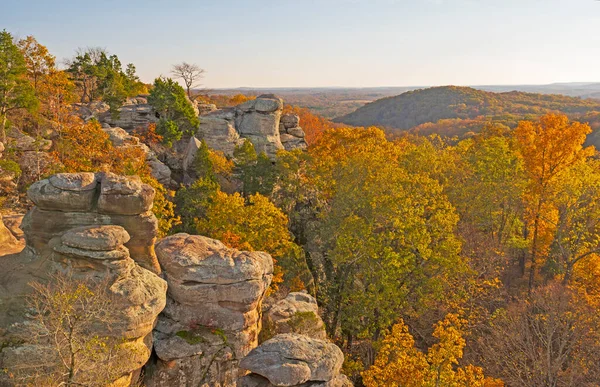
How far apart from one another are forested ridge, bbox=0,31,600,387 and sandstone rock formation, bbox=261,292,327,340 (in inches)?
8.5

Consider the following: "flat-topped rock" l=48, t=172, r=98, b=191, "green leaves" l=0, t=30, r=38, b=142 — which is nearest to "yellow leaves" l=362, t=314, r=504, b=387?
"flat-topped rock" l=48, t=172, r=98, b=191

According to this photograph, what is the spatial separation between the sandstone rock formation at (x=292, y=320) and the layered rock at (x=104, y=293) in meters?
→ 8.45

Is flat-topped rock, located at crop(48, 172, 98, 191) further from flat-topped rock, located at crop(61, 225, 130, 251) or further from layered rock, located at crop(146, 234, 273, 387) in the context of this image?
layered rock, located at crop(146, 234, 273, 387)

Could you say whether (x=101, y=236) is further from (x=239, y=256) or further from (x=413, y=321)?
(x=413, y=321)

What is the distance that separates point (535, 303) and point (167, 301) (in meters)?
25.8

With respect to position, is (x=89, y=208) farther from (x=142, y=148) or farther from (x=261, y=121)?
(x=261, y=121)

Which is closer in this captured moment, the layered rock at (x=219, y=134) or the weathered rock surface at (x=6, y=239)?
the weathered rock surface at (x=6, y=239)

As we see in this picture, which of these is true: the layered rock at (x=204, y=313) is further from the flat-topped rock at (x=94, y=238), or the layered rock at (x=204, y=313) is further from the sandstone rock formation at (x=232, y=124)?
the sandstone rock formation at (x=232, y=124)

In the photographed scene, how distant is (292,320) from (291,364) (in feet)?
23.4

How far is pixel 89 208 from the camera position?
71.2ft

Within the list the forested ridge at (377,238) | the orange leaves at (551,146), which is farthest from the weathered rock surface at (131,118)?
the orange leaves at (551,146)

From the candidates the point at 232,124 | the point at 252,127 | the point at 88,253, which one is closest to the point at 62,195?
the point at 88,253

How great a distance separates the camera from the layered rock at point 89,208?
69.0 feet

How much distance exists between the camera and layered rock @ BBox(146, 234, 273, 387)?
73.4 feet
